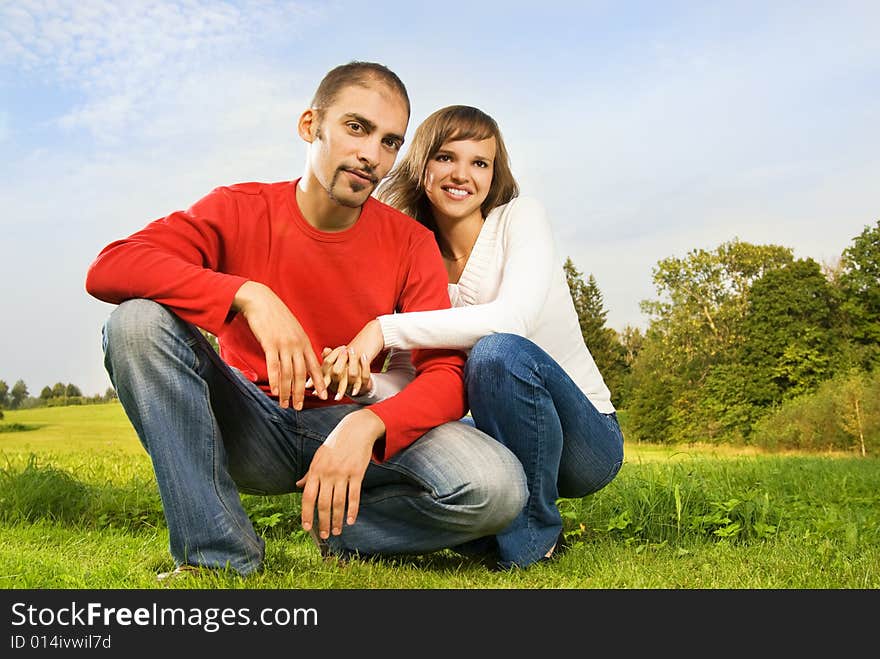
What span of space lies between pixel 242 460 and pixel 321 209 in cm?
83

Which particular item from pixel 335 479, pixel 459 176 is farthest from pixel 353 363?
pixel 459 176

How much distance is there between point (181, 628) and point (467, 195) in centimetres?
174

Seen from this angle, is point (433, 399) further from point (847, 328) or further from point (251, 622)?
point (847, 328)

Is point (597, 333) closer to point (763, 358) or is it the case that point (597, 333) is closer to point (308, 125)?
point (763, 358)

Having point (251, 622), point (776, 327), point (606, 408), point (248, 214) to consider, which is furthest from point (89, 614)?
point (776, 327)

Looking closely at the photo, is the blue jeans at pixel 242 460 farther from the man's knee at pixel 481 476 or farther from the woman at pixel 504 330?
the woman at pixel 504 330

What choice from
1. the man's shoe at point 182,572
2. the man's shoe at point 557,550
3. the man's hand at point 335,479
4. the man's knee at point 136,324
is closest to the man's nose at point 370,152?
the man's knee at point 136,324

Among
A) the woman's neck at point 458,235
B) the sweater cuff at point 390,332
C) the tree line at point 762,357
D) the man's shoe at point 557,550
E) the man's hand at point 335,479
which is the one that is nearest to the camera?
the man's hand at point 335,479

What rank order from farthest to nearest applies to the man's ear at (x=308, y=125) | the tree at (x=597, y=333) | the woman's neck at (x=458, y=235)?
the tree at (x=597, y=333)
the woman's neck at (x=458, y=235)
the man's ear at (x=308, y=125)

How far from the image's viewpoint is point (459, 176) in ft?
9.64

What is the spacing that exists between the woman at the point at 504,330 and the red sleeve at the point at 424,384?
0.21ft

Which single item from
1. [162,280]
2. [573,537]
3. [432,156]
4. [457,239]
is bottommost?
[573,537]

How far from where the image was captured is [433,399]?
A: 7.94ft

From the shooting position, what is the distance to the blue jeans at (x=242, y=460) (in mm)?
2176
